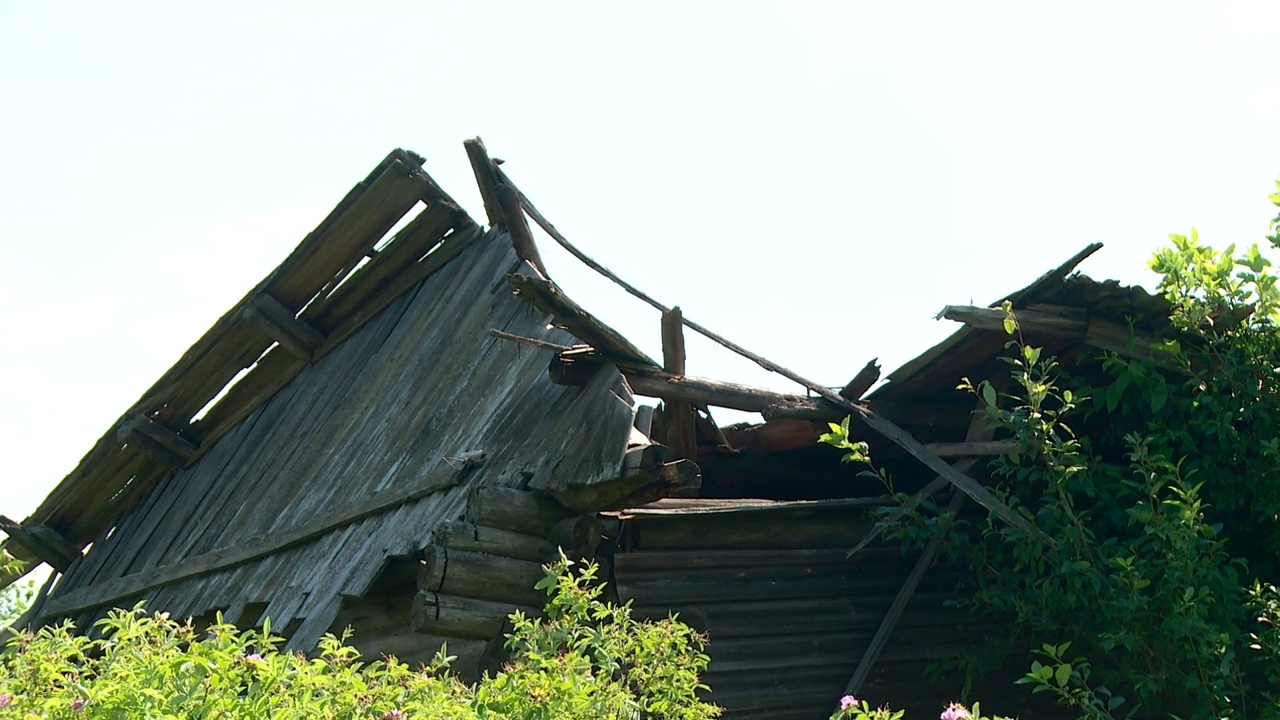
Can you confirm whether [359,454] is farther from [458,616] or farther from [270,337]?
[458,616]

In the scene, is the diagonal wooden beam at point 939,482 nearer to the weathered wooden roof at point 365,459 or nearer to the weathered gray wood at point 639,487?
the weathered gray wood at point 639,487

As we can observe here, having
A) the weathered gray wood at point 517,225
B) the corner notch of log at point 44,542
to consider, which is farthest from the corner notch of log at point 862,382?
the corner notch of log at point 44,542

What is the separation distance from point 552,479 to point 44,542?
7929 millimetres

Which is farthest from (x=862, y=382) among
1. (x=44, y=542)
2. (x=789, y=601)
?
(x=44, y=542)

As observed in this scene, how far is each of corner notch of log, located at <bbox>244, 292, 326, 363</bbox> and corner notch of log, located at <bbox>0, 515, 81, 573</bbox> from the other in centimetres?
357

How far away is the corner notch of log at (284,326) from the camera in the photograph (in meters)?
10.0

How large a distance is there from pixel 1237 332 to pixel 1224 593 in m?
1.33

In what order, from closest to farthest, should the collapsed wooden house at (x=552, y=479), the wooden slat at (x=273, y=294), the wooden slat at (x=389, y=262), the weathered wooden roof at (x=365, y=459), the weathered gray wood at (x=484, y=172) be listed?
the collapsed wooden house at (x=552, y=479) < the weathered wooden roof at (x=365, y=459) < the weathered gray wood at (x=484, y=172) < the wooden slat at (x=273, y=294) < the wooden slat at (x=389, y=262)

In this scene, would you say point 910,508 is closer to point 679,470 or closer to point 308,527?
point 679,470

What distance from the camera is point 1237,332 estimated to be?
6.43 metres

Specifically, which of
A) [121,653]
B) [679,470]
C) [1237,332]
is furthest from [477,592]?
[1237,332]

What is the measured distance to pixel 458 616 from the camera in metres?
5.91

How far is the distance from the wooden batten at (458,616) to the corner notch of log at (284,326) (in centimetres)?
474

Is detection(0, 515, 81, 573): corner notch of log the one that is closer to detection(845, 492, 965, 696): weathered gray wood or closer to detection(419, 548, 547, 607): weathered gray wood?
detection(419, 548, 547, 607): weathered gray wood
